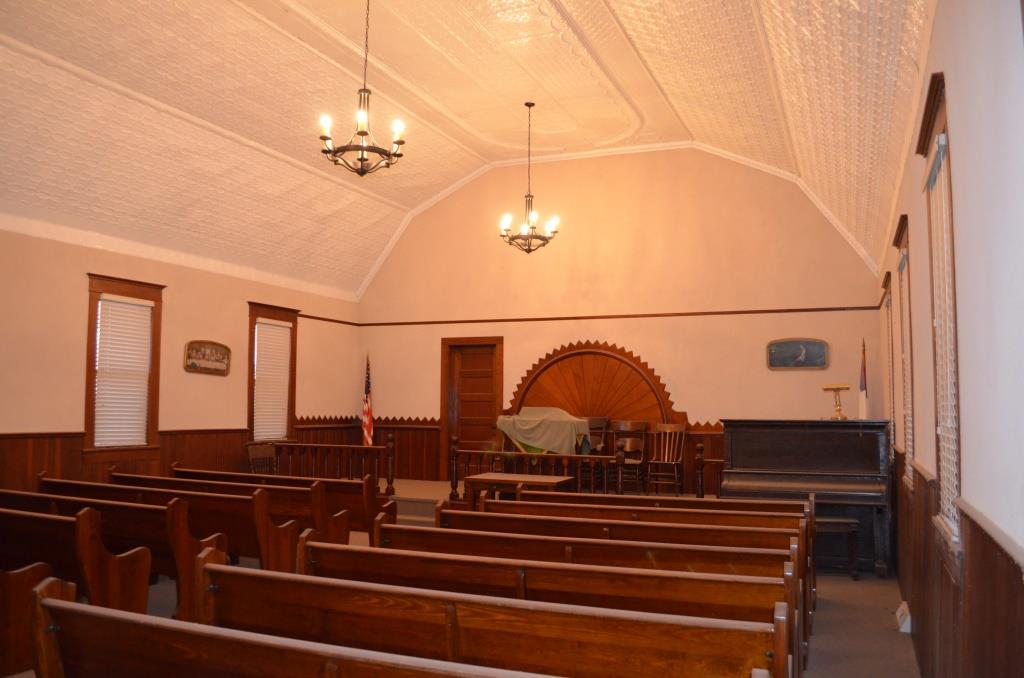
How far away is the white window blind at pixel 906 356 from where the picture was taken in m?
5.36

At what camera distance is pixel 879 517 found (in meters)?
6.83

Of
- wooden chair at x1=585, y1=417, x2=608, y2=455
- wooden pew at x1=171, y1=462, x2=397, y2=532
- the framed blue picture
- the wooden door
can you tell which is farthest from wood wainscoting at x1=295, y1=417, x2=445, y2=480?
wooden pew at x1=171, y1=462, x2=397, y2=532

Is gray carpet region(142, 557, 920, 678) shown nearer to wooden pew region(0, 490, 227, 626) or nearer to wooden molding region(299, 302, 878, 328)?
wooden pew region(0, 490, 227, 626)

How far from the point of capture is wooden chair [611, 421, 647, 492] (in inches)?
394

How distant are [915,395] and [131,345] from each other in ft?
25.3

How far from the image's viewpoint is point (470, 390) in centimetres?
1183

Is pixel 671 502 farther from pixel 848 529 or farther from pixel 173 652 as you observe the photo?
pixel 173 652

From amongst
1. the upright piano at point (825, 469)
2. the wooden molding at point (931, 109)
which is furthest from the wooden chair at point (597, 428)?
the wooden molding at point (931, 109)

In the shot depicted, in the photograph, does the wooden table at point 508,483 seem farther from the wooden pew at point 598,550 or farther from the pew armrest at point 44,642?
the pew armrest at point 44,642

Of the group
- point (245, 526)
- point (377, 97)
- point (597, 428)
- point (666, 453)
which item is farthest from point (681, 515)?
point (377, 97)

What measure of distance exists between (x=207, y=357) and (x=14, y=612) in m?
5.99

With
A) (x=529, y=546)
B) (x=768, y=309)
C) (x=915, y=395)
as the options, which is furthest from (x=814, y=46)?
(x=768, y=309)

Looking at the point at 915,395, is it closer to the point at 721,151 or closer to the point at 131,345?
the point at 721,151

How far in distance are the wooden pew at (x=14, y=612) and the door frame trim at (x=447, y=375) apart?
298 inches
